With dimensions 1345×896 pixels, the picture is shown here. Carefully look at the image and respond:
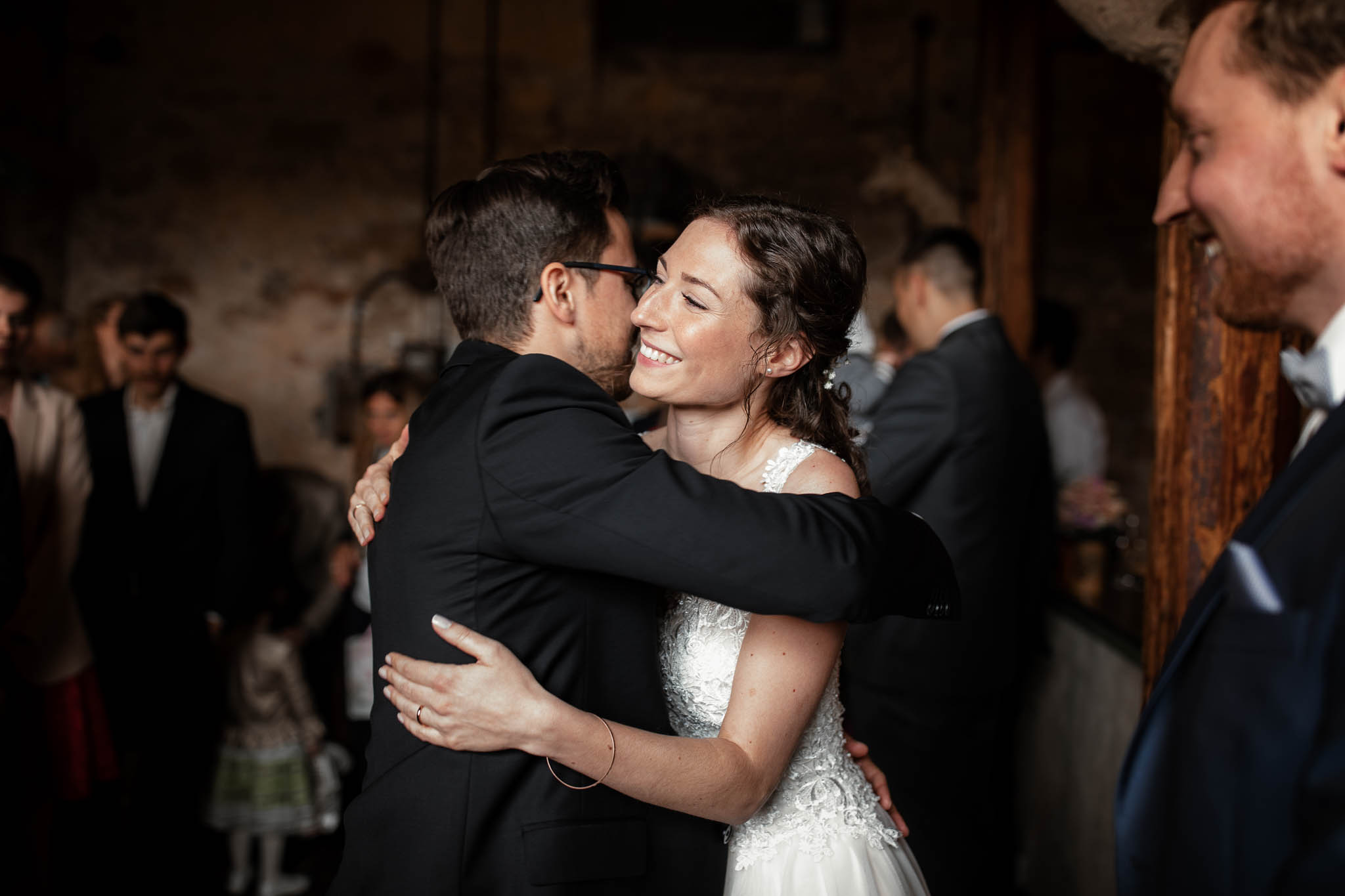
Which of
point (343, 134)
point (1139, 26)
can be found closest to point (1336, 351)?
point (1139, 26)

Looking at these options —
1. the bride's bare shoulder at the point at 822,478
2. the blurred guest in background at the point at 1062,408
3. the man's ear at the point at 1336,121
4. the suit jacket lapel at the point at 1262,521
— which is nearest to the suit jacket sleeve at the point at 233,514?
the bride's bare shoulder at the point at 822,478

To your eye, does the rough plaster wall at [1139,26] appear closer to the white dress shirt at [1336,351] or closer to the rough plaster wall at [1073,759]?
the white dress shirt at [1336,351]

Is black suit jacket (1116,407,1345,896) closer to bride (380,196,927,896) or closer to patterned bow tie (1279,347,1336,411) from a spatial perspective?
patterned bow tie (1279,347,1336,411)

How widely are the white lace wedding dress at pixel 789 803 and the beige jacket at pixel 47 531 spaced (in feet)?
7.35

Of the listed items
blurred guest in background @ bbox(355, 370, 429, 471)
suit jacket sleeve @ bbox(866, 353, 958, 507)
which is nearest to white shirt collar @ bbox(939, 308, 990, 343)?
suit jacket sleeve @ bbox(866, 353, 958, 507)

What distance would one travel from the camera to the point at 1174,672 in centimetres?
103

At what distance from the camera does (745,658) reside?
A: 58.8 inches

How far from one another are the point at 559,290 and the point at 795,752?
0.79 m

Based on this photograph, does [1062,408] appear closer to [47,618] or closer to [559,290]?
[559,290]

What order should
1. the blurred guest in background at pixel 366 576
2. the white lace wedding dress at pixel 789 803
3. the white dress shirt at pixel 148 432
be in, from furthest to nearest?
the white dress shirt at pixel 148 432
the blurred guest in background at pixel 366 576
the white lace wedding dress at pixel 789 803

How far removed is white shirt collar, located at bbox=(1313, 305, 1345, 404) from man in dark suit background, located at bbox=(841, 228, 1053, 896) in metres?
2.10

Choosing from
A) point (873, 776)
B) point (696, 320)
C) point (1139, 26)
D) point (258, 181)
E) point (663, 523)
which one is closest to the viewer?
point (663, 523)

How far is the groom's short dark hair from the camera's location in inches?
63.9

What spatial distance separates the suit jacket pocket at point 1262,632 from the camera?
0.86m
